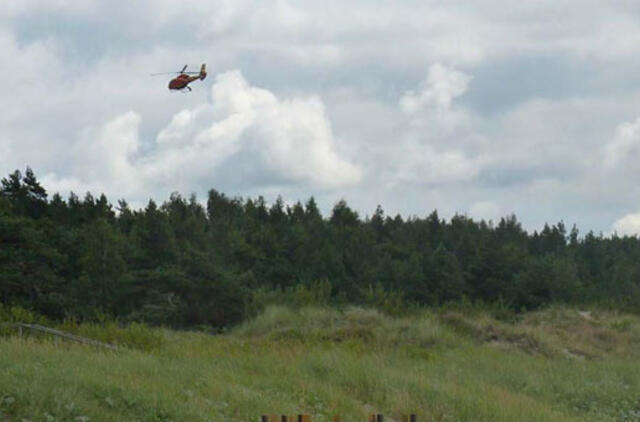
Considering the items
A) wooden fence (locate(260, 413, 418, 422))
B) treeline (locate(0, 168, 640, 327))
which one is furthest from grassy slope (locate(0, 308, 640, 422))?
treeline (locate(0, 168, 640, 327))

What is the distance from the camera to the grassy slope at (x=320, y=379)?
945 cm

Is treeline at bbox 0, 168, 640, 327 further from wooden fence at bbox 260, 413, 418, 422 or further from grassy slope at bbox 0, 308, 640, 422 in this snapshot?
wooden fence at bbox 260, 413, 418, 422

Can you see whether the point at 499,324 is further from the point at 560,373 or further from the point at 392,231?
the point at 392,231

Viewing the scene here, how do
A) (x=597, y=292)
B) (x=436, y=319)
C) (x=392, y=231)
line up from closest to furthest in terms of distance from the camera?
(x=436, y=319)
(x=597, y=292)
(x=392, y=231)

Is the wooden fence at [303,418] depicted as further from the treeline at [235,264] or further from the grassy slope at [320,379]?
the treeline at [235,264]

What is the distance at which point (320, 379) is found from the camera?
45.4 ft

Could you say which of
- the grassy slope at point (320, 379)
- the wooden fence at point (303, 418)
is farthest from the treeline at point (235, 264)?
the wooden fence at point (303, 418)

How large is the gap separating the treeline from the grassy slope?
36.2 ft

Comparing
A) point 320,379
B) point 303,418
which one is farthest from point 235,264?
point 303,418

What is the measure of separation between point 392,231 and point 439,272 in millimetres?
22012

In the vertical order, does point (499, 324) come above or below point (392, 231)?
below

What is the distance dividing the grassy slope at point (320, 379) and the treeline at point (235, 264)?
11022 mm

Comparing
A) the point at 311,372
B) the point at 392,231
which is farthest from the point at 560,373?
the point at 392,231

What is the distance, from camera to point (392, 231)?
222ft
